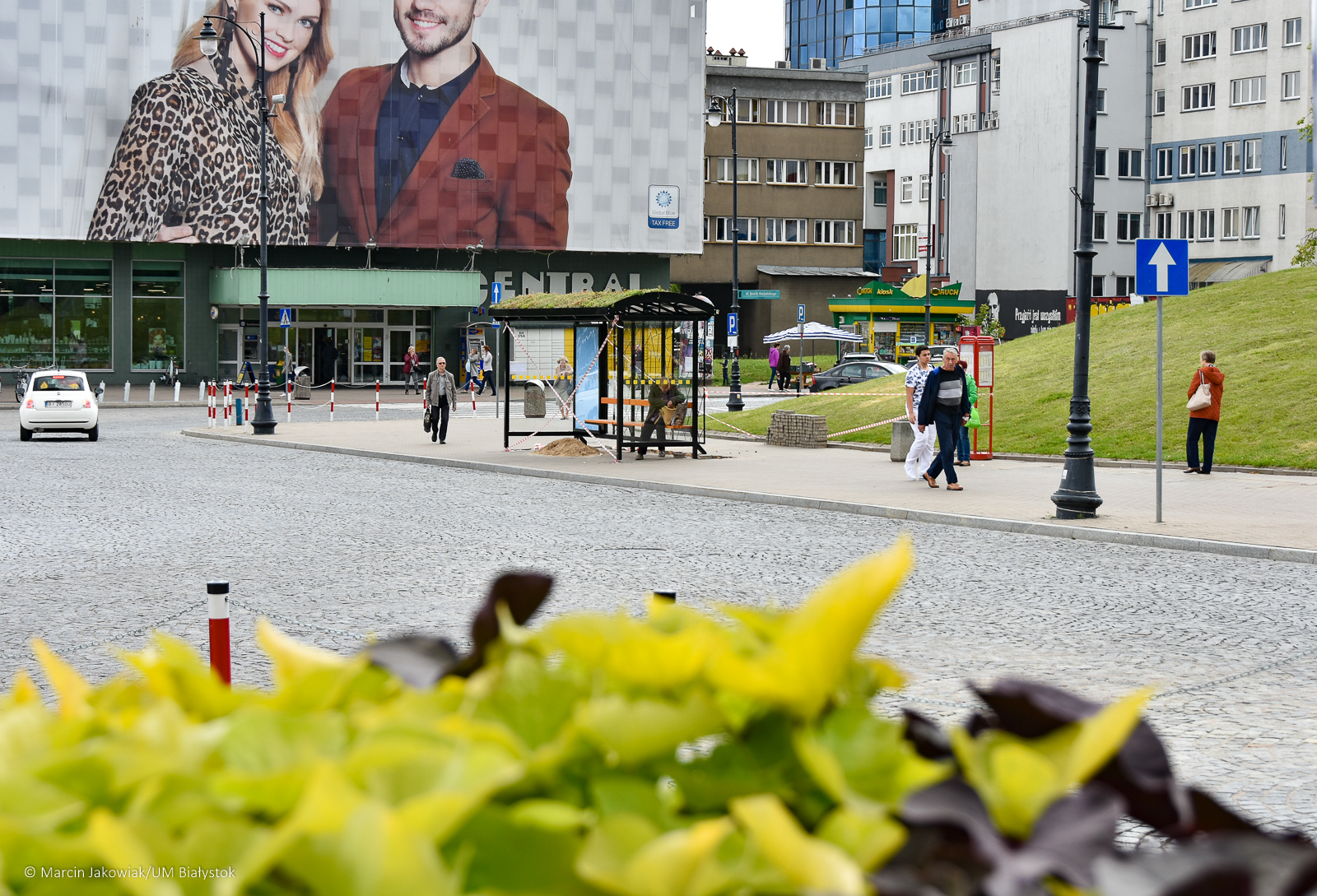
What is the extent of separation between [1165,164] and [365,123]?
42.7m

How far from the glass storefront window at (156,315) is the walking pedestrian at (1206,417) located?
4419cm

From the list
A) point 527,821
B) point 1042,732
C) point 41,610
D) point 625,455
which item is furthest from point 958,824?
point 625,455

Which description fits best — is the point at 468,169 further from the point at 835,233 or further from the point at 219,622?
the point at 219,622

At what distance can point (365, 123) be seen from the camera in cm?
5859

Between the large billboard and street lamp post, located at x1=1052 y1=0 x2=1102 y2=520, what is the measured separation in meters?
41.4

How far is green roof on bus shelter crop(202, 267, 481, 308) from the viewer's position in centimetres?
5606

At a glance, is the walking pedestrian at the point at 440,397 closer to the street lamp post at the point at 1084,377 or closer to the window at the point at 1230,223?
the street lamp post at the point at 1084,377

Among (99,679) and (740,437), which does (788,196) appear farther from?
(99,679)

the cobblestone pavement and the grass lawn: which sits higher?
the grass lawn

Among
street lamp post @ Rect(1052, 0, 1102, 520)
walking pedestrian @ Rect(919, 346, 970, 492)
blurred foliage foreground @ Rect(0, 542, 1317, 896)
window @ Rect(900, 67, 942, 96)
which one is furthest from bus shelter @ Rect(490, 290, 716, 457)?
window @ Rect(900, 67, 942, 96)

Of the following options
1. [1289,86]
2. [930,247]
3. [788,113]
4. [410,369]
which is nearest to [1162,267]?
[410,369]

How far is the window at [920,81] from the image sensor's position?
89.4m

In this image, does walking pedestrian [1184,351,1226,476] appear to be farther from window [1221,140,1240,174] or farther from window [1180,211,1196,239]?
window [1180,211,1196,239]

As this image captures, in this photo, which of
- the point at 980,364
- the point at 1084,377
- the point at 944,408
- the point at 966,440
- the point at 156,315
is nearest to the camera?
the point at 1084,377
